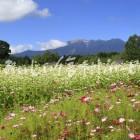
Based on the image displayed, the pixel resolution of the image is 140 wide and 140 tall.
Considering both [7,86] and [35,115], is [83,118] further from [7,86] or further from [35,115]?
[7,86]

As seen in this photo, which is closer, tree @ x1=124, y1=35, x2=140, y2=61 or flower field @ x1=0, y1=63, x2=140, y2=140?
flower field @ x1=0, y1=63, x2=140, y2=140

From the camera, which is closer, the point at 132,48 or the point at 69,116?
the point at 69,116

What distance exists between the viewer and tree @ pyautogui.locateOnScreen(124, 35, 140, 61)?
7547cm

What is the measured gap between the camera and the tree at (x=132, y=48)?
7547 cm

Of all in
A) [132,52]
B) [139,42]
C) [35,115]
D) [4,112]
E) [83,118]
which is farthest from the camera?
[139,42]

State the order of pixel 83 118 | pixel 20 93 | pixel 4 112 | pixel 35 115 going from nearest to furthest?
pixel 83 118
pixel 35 115
pixel 4 112
pixel 20 93

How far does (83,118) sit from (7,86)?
5902mm

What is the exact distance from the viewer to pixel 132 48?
8350 centimetres

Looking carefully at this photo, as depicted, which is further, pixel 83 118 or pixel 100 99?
pixel 100 99

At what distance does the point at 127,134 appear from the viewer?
6973mm

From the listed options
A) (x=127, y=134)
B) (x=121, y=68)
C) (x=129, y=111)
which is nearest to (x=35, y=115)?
(x=129, y=111)

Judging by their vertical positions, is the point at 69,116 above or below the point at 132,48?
below

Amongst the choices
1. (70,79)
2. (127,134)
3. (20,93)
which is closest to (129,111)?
(127,134)

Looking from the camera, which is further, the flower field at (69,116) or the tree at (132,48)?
the tree at (132,48)
